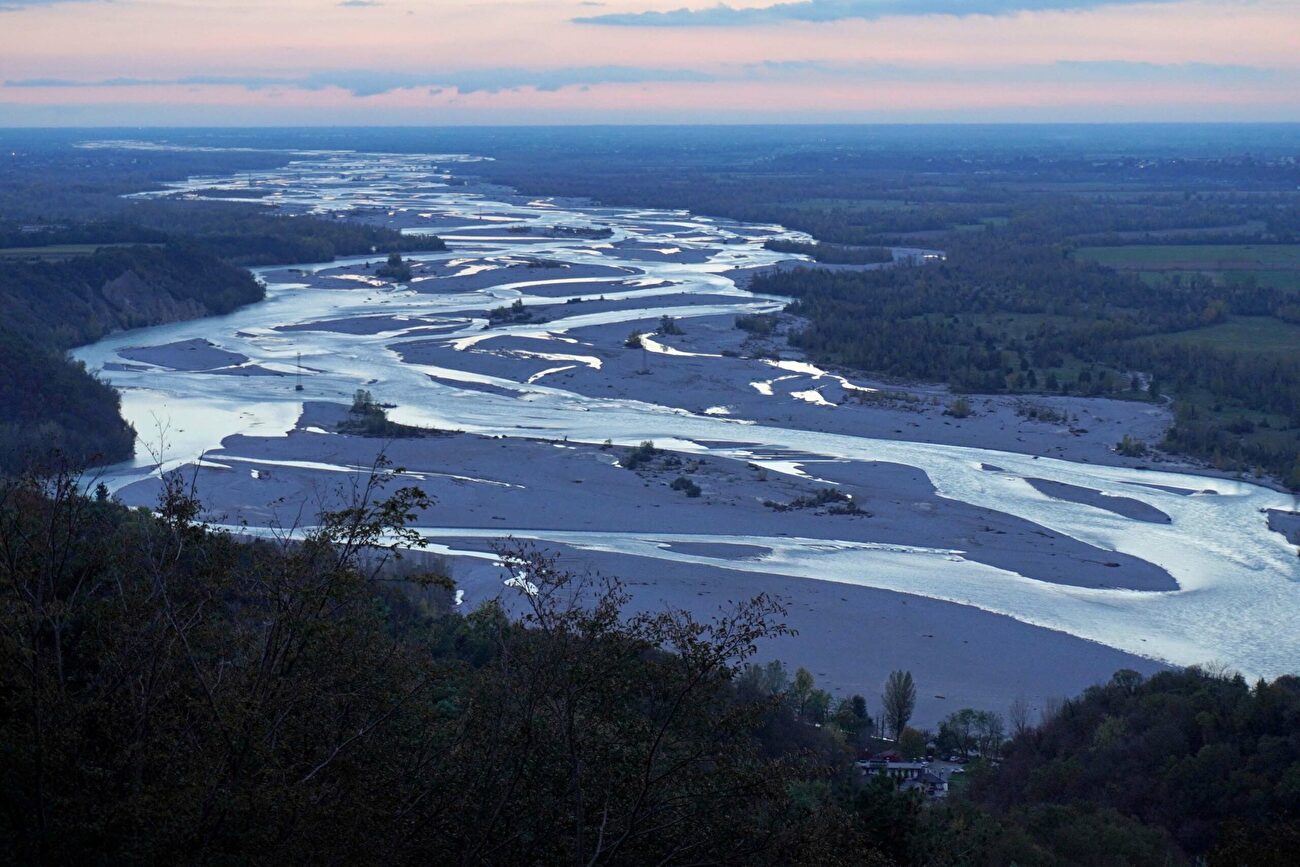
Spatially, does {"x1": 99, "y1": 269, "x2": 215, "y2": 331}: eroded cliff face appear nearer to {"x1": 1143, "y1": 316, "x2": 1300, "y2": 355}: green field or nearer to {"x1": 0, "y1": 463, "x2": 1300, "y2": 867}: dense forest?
{"x1": 1143, "y1": 316, "x2": 1300, "y2": 355}: green field

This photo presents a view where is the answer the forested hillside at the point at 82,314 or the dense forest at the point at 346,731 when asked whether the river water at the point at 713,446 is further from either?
the dense forest at the point at 346,731

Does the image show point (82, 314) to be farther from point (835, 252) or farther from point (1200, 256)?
point (1200, 256)

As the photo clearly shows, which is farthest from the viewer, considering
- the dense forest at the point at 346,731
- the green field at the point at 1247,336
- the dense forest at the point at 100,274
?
the green field at the point at 1247,336

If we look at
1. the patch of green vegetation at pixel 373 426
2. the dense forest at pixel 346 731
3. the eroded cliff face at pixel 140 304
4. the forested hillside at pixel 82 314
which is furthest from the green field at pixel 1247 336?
the dense forest at pixel 346 731

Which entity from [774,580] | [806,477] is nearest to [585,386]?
[806,477]

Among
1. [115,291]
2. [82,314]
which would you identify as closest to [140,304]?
[115,291]

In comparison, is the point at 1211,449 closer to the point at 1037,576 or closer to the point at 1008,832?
the point at 1037,576
